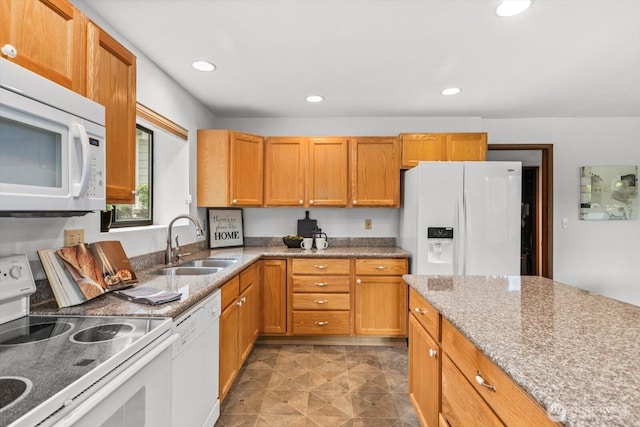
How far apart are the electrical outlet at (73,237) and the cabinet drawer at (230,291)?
779mm

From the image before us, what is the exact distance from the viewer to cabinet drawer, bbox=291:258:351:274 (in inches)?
124

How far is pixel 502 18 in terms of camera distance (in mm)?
1796

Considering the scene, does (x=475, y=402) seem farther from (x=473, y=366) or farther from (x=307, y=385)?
(x=307, y=385)

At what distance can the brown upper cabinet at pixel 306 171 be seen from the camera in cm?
347

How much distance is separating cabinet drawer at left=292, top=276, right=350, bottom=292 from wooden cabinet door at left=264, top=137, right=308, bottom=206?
0.81 meters

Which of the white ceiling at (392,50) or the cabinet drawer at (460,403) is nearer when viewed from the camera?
the cabinet drawer at (460,403)

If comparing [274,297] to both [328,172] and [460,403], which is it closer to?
[328,172]

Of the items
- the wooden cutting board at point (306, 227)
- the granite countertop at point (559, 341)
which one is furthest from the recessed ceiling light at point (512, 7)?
the wooden cutting board at point (306, 227)

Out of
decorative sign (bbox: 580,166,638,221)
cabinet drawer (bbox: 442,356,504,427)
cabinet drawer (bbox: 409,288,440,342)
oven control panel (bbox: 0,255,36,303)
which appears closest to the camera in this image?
cabinet drawer (bbox: 442,356,504,427)

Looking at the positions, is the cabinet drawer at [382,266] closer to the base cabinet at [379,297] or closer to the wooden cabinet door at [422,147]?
the base cabinet at [379,297]

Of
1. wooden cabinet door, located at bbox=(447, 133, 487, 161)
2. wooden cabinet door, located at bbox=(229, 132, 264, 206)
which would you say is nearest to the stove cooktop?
wooden cabinet door, located at bbox=(229, 132, 264, 206)

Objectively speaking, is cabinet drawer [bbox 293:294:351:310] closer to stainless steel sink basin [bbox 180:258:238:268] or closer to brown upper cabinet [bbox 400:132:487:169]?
stainless steel sink basin [bbox 180:258:238:268]

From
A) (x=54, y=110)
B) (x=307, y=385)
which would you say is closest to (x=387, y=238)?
(x=307, y=385)

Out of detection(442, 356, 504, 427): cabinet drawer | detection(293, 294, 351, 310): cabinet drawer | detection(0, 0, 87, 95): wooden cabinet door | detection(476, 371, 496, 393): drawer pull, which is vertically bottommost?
detection(293, 294, 351, 310): cabinet drawer
